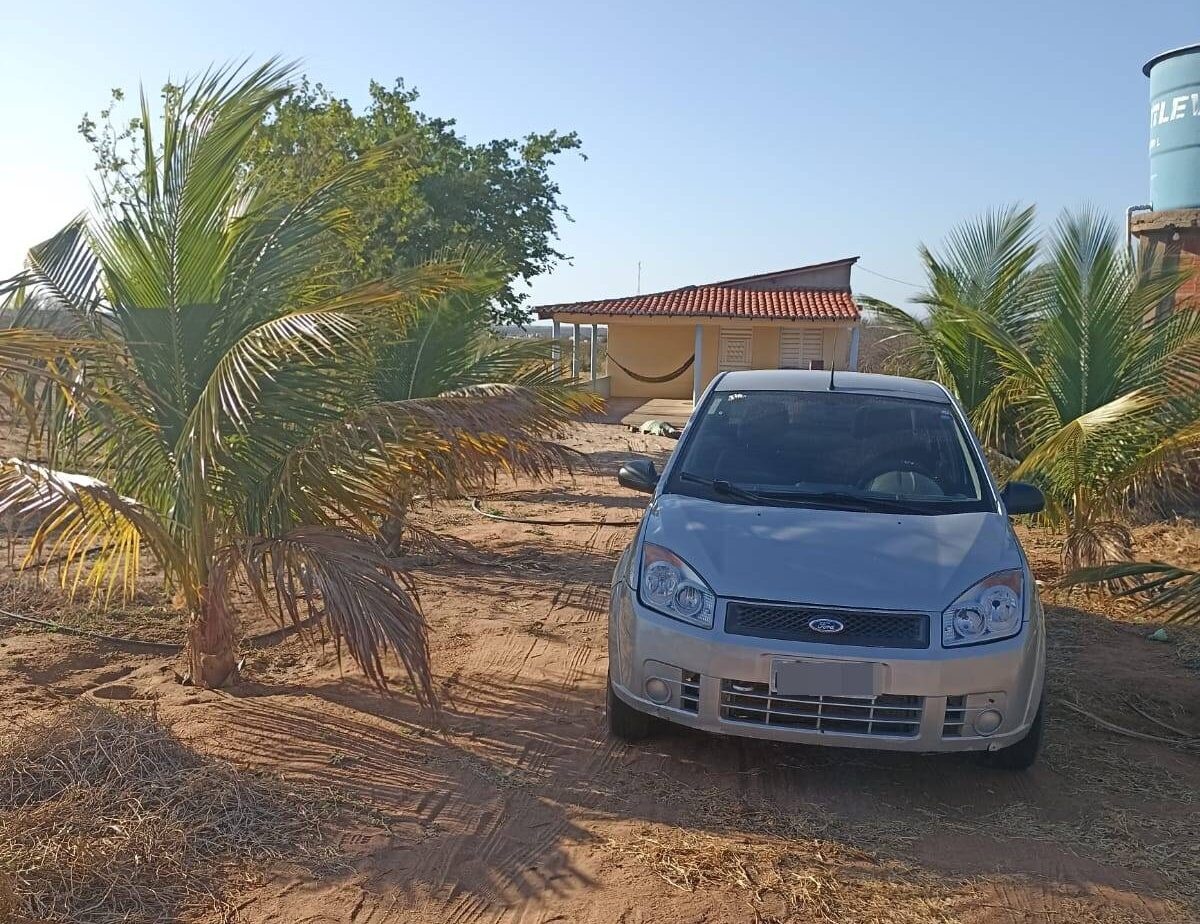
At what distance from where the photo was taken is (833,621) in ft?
13.4

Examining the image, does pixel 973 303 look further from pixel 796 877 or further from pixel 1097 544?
pixel 796 877

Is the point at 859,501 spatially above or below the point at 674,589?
→ above

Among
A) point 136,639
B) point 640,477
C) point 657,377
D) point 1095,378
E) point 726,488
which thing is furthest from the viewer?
point 657,377

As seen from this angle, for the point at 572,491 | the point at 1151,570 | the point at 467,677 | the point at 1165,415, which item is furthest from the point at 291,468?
the point at 572,491

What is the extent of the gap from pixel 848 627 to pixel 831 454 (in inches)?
57.3

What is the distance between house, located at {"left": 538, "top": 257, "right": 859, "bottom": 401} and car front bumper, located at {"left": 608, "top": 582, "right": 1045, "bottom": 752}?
20.9m

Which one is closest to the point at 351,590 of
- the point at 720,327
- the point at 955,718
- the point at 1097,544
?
the point at 955,718

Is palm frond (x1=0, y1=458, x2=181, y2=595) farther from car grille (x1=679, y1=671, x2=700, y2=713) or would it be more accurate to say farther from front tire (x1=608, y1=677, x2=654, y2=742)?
car grille (x1=679, y1=671, x2=700, y2=713)

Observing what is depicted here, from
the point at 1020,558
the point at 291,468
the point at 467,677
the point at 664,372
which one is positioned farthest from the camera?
the point at 664,372

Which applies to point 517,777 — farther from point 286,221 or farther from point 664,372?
point 664,372

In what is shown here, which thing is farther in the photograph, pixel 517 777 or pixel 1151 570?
pixel 1151 570

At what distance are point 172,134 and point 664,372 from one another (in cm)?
2497

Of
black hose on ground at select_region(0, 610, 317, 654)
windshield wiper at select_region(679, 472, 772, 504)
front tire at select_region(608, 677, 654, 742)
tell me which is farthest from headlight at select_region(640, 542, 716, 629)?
black hose on ground at select_region(0, 610, 317, 654)

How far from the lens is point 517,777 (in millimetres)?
4441
